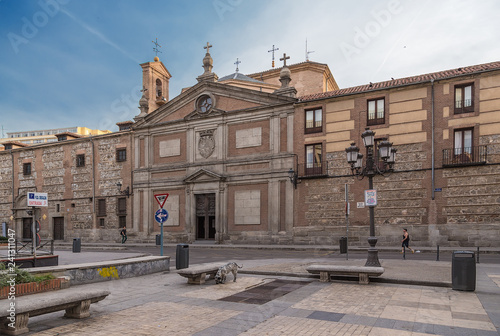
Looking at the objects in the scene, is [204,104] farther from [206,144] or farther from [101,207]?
[101,207]

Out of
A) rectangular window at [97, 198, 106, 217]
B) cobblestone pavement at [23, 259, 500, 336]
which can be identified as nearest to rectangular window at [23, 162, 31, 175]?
rectangular window at [97, 198, 106, 217]

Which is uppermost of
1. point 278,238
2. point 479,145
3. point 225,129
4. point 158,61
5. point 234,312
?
point 158,61

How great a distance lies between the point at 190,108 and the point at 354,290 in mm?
25109

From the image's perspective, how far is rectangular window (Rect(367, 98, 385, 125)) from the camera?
24.8 metres

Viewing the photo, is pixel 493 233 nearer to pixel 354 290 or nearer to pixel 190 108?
pixel 354 290

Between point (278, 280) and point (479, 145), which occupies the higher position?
point (479, 145)

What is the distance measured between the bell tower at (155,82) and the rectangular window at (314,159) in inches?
757

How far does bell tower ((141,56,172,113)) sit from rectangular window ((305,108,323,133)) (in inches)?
726

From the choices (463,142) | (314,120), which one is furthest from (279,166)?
(463,142)

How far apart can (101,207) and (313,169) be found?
20388mm

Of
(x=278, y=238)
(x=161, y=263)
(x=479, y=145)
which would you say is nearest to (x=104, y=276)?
(x=161, y=263)

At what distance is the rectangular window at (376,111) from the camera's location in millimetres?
24812

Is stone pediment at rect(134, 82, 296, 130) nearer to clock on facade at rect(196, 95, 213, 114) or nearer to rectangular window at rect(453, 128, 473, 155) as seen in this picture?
clock on facade at rect(196, 95, 213, 114)

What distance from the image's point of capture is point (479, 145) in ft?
71.5
